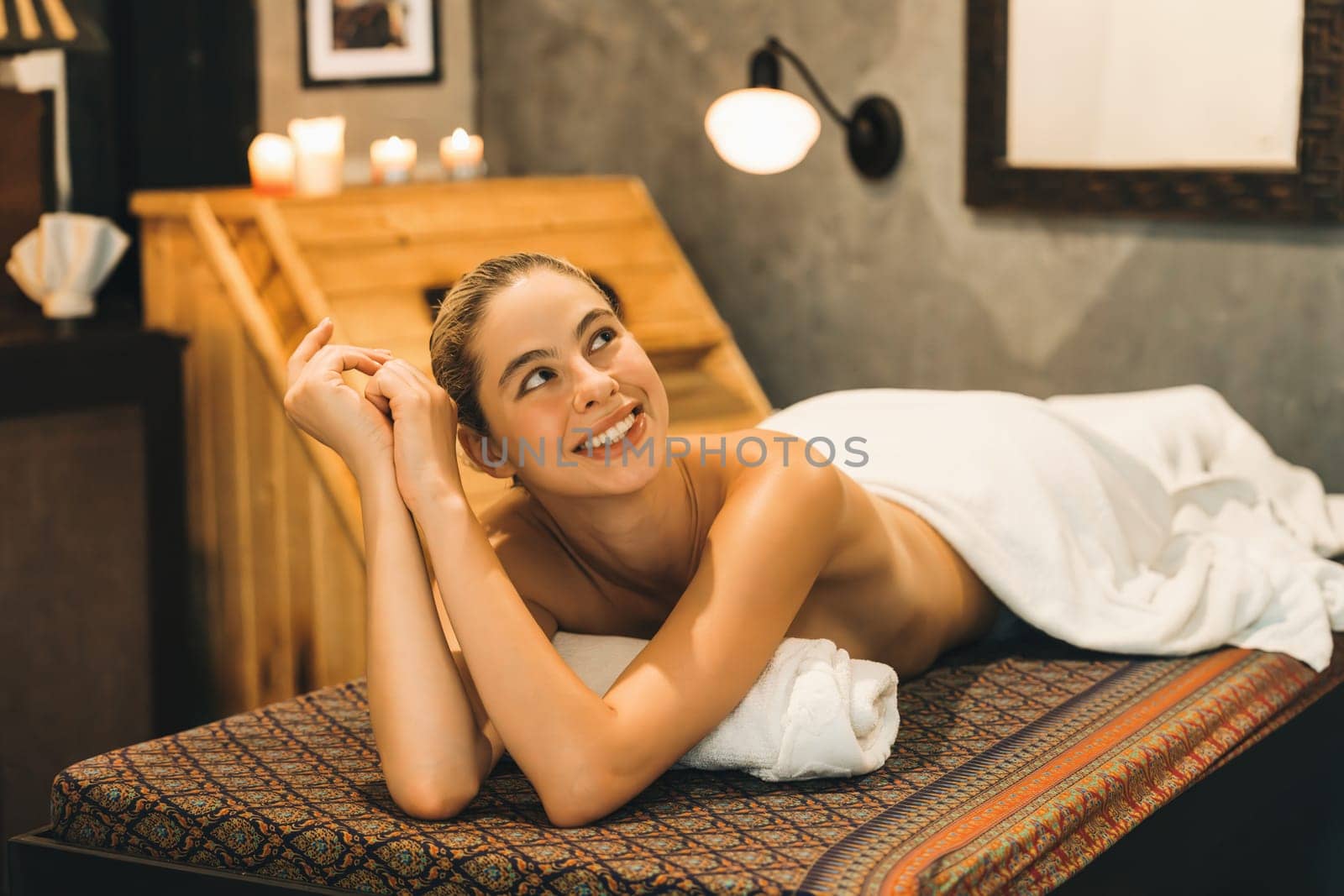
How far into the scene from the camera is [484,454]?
1808 mm

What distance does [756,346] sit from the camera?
3.89 m

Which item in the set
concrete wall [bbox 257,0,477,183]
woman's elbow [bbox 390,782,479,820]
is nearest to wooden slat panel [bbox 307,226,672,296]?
concrete wall [bbox 257,0,477,183]

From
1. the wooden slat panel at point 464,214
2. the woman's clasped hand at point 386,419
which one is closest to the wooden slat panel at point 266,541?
the wooden slat panel at point 464,214

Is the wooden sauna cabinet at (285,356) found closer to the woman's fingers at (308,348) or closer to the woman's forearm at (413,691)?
the woman's fingers at (308,348)

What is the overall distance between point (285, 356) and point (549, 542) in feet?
3.73

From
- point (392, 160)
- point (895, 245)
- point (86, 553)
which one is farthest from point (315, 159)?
point (895, 245)

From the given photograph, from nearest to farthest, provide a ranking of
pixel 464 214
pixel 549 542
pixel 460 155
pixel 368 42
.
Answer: pixel 549 542 → pixel 464 214 → pixel 460 155 → pixel 368 42

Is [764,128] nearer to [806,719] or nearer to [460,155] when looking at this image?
[460,155]

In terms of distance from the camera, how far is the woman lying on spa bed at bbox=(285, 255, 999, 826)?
5.23ft

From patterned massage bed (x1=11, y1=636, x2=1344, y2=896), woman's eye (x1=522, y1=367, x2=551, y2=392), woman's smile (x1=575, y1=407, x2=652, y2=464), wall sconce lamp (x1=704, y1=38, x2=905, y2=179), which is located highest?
wall sconce lamp (x1=704, y1=38, x2=905, y2=179)

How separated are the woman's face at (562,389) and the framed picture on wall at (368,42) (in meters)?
2.21

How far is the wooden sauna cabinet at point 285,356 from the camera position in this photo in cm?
293

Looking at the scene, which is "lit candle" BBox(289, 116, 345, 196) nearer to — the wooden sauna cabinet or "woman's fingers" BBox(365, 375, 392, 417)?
the wooden sauna cabinet

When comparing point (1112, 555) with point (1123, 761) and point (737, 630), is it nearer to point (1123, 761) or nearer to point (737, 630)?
point (1123, 761)
